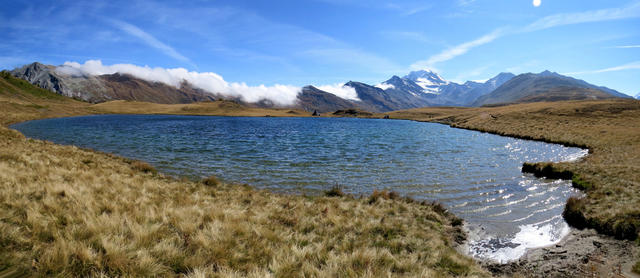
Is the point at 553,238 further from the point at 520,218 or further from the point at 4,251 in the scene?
the point at 4,251

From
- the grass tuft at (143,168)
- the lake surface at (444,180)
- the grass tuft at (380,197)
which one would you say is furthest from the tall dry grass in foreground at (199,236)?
the grass tuft at (143,168)

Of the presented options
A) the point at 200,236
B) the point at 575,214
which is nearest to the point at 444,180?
the point at 575,214

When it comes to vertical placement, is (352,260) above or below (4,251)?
below

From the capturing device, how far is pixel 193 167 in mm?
20969

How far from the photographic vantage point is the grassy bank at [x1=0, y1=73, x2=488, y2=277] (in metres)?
5.14

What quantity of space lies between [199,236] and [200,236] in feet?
0.08

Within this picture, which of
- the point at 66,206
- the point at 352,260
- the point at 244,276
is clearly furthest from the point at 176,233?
the point at 352,260

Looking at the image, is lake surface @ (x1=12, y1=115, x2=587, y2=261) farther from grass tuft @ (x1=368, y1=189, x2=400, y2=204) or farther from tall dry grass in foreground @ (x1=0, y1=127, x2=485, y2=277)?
tall dry grass in foreground @ (x1=0, y1=127, x2=485, y2=277)

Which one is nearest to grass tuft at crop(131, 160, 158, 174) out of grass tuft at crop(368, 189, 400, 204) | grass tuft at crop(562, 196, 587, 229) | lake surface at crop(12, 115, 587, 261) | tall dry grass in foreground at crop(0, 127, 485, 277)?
lake surface at crop(12, 115, 587, 261)

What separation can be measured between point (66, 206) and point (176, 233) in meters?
3.83

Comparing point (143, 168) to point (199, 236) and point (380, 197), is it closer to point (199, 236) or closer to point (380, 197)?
point (199, 236)

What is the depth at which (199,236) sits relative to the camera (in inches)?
258

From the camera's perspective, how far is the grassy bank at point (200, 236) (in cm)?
514

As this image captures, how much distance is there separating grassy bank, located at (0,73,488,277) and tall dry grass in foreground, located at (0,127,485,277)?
2 centimetres
